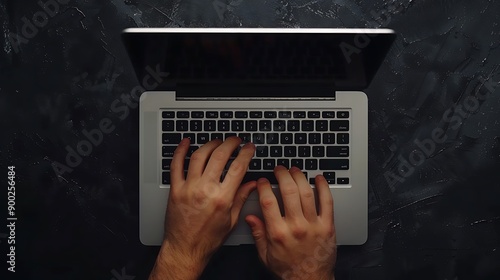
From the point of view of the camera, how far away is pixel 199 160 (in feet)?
3.12

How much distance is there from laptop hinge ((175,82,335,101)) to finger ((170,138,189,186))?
10 cm

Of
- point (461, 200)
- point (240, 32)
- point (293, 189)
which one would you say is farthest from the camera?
point (461, 200)

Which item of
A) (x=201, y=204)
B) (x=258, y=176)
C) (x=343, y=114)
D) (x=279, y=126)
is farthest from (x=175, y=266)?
(x=343, y=114)

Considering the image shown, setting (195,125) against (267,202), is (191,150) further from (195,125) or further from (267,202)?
(267,202)

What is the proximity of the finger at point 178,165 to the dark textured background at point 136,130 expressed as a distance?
114mm

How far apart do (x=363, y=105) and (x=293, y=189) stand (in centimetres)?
22

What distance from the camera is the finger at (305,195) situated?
3.11 ft

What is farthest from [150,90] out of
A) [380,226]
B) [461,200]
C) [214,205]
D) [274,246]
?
[461,200]

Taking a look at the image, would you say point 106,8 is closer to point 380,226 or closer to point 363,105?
point 363,105

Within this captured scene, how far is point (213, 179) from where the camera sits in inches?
37.6

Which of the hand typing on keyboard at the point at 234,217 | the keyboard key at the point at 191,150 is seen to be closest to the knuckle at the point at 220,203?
the hand typing on keyboard at the point at 234,217

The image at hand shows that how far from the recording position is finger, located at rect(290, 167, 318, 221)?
0.95 m

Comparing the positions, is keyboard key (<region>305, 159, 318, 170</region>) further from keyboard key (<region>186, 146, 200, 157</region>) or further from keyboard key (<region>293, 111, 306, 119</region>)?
keyboard key (<region>186, 146, 200, 157</region>)

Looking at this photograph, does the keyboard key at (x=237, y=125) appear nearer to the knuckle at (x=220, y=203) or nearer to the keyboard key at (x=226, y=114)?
the keyboard key at (x=226, y=114)
